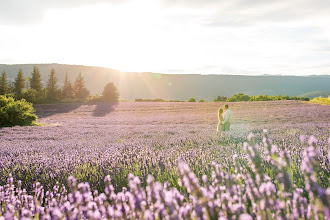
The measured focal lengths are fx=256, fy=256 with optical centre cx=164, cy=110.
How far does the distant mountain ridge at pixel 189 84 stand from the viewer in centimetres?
12188

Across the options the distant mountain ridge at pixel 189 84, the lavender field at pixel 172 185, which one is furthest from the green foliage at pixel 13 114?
the distant mountain ridge at pixel 189 84

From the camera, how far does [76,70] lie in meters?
151

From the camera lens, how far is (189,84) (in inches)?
5182

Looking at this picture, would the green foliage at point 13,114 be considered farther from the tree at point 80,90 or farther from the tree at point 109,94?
the tree at point 80,90

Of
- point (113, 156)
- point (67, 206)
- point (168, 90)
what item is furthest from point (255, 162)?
point (168, 90)

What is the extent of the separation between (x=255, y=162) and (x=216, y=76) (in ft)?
465

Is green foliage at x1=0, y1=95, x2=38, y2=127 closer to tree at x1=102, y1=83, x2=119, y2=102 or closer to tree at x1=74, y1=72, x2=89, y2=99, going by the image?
tree at x1=102, y1=83, x2=119, y2=102

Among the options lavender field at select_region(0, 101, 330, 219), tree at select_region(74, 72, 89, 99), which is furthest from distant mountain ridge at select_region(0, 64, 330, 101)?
lavender field at select_region(0, 101, 330, 219)

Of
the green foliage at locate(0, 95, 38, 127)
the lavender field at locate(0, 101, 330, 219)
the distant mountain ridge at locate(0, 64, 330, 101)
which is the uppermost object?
the distant mountain ridge at locate(0, 64, 330, 101)

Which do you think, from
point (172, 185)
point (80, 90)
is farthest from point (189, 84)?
→ point (172, 185)

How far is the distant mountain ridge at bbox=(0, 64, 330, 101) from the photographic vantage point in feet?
400

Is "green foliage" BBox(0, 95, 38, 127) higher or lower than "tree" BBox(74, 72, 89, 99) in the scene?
lower

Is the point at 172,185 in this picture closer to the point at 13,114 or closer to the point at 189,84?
the point at 13,114

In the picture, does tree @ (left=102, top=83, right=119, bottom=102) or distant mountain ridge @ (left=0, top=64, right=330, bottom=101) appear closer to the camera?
tree @ (left=102, top=83, right=119, bottom=102)
